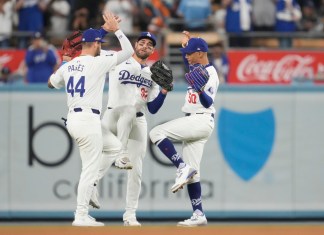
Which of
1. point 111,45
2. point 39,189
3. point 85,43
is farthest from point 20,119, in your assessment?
point 85,43

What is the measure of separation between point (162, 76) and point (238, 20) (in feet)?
23.8

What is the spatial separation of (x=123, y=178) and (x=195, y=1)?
15.0ft

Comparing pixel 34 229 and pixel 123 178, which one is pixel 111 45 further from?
pixel 34 229

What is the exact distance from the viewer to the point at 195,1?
2186 cm

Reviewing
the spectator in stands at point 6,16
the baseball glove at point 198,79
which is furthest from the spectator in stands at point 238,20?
the baseball glove at point 198,79

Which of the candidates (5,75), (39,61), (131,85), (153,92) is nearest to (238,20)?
(39,61)

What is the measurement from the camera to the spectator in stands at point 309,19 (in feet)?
74.1

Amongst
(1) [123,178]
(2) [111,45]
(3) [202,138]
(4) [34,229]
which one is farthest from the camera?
(2) [111,45]

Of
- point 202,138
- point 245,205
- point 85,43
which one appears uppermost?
point 85,43

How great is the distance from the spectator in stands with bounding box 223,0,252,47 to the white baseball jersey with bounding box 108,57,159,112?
6.43m

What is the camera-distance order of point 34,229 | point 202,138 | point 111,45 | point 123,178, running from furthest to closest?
point 111,45, point 123,178, point 202,138, point 34,229

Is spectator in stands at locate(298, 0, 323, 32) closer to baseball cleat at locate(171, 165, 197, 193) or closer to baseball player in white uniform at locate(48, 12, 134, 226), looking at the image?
baseball cleat at locate(171, 165, 197, 193)

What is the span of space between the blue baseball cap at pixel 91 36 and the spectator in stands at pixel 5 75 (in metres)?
4.66

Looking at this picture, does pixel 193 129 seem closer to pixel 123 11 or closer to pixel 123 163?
pixel 123 163
